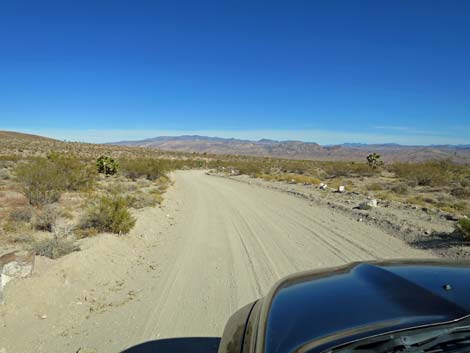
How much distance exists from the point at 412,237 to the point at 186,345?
7307mm

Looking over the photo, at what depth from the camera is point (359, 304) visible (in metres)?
2.19

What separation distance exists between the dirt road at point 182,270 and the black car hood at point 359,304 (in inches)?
91.8

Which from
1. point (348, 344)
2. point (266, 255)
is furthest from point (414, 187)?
point (348, 344)

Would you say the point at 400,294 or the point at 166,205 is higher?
the point at 400,294

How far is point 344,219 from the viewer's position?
11500mm

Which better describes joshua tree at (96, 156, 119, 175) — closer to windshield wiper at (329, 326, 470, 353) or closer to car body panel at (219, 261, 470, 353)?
car body panel at (219, 261, 470, 353)

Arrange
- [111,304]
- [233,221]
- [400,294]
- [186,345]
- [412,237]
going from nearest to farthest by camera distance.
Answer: [400,294] → [186,345] → [111,304] → [412,237] → [233,221]

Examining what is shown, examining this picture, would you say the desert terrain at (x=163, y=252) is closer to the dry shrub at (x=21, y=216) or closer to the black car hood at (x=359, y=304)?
the dry shrub at (x=21, y=216)

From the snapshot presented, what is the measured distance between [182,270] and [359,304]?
16.5ft

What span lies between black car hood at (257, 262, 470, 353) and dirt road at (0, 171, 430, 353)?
7.65 feet

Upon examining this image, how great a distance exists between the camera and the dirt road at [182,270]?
4.49 meters

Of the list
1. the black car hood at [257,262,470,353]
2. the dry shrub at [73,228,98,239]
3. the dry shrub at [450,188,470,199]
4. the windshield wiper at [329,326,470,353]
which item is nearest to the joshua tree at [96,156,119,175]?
the dry shrub at [73,228,98,239]

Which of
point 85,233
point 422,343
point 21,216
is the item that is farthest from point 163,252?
point 422,343

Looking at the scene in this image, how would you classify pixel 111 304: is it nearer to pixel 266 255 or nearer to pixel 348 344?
pixel 266 255
